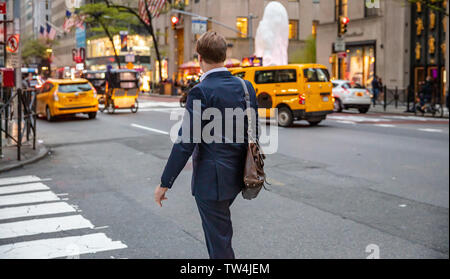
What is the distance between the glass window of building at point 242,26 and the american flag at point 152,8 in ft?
0.82

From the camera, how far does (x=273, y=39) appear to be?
201cm

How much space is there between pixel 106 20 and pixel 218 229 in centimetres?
117

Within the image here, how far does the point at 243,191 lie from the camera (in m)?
1.61

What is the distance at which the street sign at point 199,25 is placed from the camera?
184 centimetres

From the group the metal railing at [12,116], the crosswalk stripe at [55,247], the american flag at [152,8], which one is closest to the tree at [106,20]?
the american flag at [152,8]

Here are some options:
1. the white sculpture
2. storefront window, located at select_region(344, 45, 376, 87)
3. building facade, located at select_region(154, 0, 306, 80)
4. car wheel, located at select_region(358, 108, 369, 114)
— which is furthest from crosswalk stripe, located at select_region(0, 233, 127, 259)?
car wheel, located at select_region(358, 108, 369, 114)

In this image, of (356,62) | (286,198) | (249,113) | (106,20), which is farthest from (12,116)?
(249,113)

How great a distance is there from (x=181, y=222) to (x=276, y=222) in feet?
7.64

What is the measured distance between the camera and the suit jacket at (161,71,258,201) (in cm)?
142

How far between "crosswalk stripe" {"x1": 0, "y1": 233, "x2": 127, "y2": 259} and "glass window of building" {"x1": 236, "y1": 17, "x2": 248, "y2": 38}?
1.00 m

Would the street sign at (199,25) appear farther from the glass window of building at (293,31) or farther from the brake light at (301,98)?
A: the brake light at (301,98)
